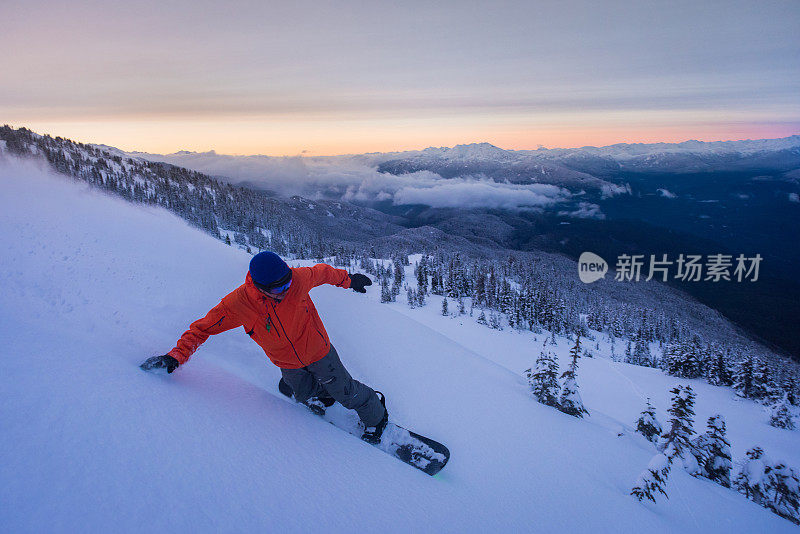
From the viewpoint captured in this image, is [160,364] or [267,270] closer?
[267,270]

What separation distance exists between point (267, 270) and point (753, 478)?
53.5ft

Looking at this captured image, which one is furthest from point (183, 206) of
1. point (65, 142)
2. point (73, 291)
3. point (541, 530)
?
point (541, 530)

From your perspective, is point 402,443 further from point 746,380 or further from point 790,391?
point 790,391

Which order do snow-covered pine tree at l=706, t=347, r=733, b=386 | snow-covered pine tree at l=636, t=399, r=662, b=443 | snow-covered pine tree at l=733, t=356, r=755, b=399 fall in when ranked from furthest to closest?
snow-covered pine tree at l=706, t=347, r=733, b=386 → snow-covered pine tree at l=733, t=356, r=755, b=399 → snow-covered pine tree at l=636, t=399, r=662, b=443

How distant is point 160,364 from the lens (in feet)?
13.3

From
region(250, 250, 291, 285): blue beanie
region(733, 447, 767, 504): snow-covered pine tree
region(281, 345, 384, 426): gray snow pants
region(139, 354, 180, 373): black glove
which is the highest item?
region(250, 250, 291, 285): blue beanie

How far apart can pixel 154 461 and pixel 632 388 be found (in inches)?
1377

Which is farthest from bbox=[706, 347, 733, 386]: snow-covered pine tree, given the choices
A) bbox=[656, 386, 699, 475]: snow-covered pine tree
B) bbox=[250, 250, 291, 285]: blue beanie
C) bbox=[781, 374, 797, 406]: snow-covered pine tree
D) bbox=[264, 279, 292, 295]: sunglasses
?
bbox=[250, 250, 291, 285]: blue beanie

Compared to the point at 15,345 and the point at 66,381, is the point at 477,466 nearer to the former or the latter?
the point at 66,381

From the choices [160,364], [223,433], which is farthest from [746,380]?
[160,364]

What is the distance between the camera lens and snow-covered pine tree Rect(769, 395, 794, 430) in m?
27.5

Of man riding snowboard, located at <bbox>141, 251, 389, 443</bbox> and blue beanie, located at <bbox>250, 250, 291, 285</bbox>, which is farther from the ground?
blue beanie, located at <bbox>250, 250, 291, 285</bbox>

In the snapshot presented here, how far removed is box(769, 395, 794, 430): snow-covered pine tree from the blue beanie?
4292 cm

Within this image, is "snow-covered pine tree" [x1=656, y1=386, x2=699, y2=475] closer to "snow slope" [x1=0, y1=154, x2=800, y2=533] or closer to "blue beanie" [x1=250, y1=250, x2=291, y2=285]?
"snow slope" [x1=0, y1=154, x2=800, y2=533]
